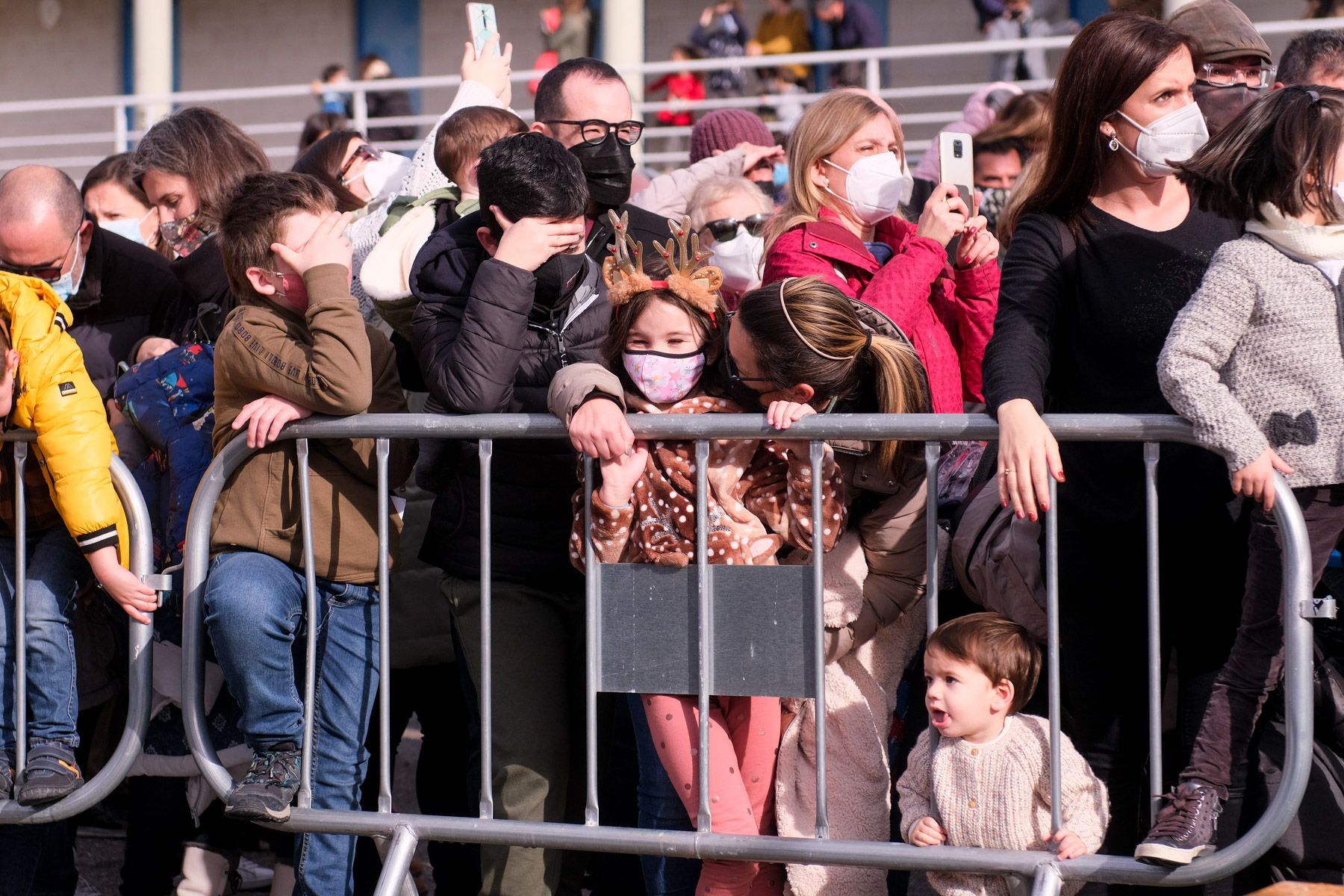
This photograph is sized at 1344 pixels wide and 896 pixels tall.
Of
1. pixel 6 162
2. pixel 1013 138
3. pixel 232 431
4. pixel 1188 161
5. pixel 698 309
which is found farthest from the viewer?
pixel 6 162

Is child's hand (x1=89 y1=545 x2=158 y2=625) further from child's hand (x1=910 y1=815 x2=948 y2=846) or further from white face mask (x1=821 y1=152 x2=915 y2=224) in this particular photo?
Answer: white face mask (x1=821 y1=152 x2=915 y2=224)

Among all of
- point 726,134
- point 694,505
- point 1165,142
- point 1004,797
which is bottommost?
point 1004,797

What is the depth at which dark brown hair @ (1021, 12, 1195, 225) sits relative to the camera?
3.41 m

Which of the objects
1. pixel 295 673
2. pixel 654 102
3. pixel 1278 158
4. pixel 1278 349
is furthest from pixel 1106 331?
pixel 654 102

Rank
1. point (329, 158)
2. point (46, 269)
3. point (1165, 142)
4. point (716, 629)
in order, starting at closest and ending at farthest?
point (1165, 142) → point (716, 629) → point (46, 269) → point (329, 158)

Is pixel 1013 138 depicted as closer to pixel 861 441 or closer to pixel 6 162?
pixel 861 441

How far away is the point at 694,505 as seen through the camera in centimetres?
351

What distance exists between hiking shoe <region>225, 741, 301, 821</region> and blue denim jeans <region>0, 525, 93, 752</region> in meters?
0.65

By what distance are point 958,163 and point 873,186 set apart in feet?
1.03

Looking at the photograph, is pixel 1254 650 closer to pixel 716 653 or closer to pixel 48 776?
pixel 716 653

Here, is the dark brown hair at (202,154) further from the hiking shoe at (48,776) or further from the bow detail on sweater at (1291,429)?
the bow detail on sweater at (1291,429)

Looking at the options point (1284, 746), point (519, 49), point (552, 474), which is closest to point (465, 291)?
point (552, 474)

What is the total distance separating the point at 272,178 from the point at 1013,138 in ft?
10.7

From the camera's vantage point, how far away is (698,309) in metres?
3.60
